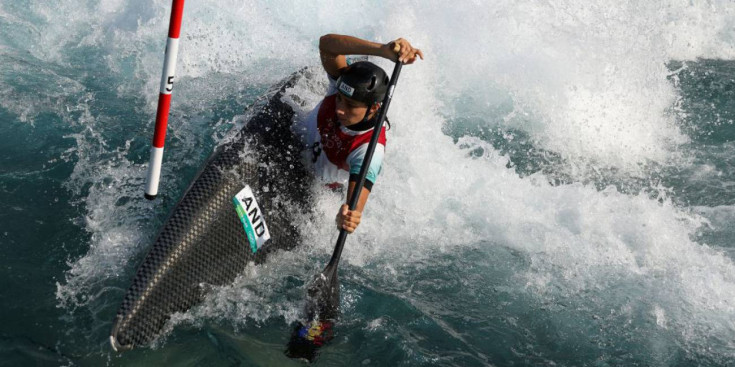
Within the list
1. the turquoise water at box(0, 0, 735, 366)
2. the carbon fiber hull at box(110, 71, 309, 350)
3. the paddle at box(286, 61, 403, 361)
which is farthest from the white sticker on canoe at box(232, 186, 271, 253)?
the paddle at box(286, 61, 403, 361)

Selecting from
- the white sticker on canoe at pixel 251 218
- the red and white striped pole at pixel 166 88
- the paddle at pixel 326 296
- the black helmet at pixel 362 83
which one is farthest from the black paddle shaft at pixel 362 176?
the red and white striped pole at pixel 166 88

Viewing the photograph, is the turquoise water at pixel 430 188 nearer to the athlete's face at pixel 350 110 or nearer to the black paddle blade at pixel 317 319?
the black paddle blade at pixel 317 319

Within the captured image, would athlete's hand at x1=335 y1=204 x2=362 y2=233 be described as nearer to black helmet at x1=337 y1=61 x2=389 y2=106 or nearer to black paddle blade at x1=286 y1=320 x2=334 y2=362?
black paddle blade at x1=286 y1=320 x2=334 y2=362

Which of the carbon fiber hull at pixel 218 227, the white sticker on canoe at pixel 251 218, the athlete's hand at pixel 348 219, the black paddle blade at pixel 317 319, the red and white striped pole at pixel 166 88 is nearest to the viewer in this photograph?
the red and white striped pole at pixel 166 88

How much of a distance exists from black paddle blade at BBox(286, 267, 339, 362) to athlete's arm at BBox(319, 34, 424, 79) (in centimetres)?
119

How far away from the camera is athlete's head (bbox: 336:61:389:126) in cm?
371

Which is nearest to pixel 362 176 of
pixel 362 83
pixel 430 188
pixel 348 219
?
pixel 348 219

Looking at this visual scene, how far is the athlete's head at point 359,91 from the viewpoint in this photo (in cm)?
371

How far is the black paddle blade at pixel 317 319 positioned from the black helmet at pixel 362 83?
93 cm

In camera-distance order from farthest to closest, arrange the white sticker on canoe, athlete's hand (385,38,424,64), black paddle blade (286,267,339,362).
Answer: the white sticker on canoe
athlete's hand (385,38,424,64)
black paddle blade (286,267,339,362)

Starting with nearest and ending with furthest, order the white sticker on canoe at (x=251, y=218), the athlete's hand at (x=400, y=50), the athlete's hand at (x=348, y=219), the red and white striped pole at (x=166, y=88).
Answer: the red and white striped pole at (x=166, y=88)
the athlete's hand at (x=348, y=219)
the athlete's hand at (x=400, y=50)
the white sticker on canoe at (x=251, y=218)

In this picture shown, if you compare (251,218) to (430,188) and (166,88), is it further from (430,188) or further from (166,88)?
(430,188)

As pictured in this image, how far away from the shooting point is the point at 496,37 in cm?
783

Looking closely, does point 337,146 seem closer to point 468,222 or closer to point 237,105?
point 468,222
